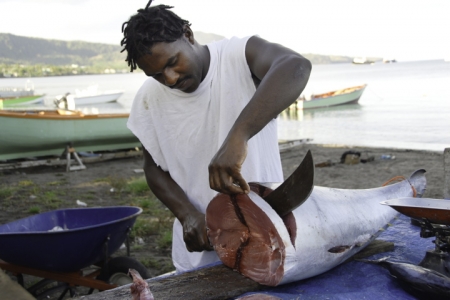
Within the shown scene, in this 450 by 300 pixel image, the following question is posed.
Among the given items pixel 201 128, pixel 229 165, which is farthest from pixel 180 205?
pixel 229 165

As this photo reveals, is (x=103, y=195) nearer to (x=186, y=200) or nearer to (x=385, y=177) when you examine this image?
(x=385, y=177)

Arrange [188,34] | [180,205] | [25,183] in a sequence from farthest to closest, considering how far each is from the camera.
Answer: [25,183], [180,205], [188,34]

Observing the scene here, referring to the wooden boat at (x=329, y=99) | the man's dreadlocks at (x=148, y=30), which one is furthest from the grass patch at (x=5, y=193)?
the wooden boat at (x=329, y=99)

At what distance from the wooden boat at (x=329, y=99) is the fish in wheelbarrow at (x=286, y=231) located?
114 feet

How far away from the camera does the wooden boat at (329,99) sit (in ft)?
123

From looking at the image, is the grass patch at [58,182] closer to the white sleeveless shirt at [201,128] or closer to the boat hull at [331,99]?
the white sleeveless shirt at [201,128]

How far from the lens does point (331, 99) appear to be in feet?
125

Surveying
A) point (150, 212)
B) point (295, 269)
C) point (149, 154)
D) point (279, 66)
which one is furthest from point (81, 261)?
point (150, 212)

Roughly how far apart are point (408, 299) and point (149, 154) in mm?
1596

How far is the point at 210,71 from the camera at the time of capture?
2.35 metres

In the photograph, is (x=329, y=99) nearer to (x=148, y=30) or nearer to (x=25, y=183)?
(x=25, y=183)

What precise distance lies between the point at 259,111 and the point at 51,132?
1184 cm

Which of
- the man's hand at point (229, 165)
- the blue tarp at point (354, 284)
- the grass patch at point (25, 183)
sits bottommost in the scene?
the grass patch at point (25, 183)

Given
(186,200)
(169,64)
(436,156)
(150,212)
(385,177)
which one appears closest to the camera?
(169,64)
